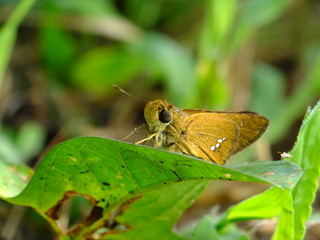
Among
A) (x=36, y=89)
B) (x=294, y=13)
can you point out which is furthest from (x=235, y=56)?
(x=36, y=89)

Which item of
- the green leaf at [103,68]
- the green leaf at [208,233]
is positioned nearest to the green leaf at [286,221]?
the green leaf at [208,233]

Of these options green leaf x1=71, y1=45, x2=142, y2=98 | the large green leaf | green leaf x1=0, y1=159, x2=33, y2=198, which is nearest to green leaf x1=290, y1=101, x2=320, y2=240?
the large green leaf

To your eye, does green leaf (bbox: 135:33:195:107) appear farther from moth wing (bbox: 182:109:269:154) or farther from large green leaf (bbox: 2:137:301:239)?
large green leaf (bbox: 2:137:301:239)

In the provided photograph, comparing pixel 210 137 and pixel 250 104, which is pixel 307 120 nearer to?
pixel 210 137

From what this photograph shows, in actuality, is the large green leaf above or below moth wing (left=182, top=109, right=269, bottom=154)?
below

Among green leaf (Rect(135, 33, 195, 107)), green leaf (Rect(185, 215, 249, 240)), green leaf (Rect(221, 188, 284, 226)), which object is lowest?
green leaf (Rect(185, 215, 249, 240))

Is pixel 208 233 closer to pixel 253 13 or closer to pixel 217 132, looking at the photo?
pixel 217 132

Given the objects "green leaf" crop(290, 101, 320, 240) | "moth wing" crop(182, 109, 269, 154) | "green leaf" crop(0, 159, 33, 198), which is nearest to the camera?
"green leaf" crop(290, 101, 320, 240)

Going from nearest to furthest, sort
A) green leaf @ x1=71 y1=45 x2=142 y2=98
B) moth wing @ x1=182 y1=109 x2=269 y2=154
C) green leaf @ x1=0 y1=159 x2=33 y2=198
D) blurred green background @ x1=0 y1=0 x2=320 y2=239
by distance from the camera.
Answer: green leaf @ x1=0 y1=159 x2=33 y2=198 < moth wing @ x1=182 y1=109 x2=269 y2=154 < blurred green background @ x1=0 y1=0 x2=320 y2=239 < green leaf @ x1=71 y1=45 x2=142 y2=98
